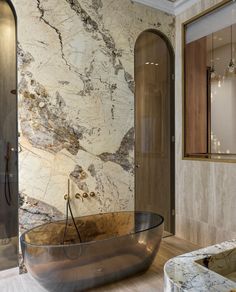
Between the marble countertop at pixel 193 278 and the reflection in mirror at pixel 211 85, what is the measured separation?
1.96 meters

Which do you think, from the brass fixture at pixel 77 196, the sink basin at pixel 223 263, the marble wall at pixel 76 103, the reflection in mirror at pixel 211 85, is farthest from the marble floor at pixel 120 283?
the reflection in mirror at pixel 211 85

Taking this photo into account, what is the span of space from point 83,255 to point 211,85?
251cm

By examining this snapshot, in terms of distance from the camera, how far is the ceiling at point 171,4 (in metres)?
3.40

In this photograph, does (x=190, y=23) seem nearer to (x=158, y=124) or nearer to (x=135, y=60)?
(x=135, y=60)

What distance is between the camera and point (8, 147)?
2.70m

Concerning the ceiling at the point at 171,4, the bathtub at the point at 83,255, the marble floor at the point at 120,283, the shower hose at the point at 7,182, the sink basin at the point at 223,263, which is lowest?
the marble floor at the point at 120,283

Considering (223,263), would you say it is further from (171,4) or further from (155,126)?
(171,4)

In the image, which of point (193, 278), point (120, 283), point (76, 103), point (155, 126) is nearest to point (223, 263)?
point (193, 278)

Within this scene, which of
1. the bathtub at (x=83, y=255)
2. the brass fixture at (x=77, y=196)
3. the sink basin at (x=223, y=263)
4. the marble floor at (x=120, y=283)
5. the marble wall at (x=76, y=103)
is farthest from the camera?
the brass fixture at (x=77, y=196)

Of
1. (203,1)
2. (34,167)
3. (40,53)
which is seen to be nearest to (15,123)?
(34,167)

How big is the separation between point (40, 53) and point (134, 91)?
1.23 meters

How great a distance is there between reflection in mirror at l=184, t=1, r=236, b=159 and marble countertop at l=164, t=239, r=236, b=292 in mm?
1959

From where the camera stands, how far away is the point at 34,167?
2.69m

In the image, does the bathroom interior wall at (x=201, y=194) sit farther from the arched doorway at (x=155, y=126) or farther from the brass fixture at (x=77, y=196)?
the brass fixture at (x=77, y=196)
